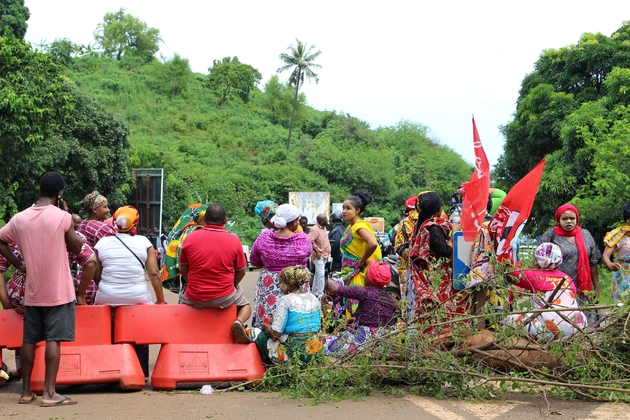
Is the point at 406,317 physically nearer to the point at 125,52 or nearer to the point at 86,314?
the point at 86,314

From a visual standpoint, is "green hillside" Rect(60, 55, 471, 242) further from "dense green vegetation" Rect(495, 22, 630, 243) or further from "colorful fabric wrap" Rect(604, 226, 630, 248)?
"colorful fabric wrap" Rect(604, 226, 630, 248)

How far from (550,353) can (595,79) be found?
2932 cm

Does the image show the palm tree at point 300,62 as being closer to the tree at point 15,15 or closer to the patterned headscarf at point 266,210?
the tree at point 15,15

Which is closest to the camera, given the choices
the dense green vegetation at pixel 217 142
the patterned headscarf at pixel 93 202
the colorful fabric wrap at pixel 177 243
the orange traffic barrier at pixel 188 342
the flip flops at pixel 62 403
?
the flip flops at pixel 62 403

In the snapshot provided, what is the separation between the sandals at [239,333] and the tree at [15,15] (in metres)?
42.2

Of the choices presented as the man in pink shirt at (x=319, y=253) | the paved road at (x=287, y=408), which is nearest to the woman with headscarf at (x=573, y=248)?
the paved road at (x=287, y=408)

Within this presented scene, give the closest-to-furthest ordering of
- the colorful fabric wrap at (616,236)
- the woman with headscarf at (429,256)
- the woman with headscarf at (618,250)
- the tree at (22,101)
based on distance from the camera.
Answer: the woman with headscarf at (429,256), the woman with headscarf at (618,250), the colorful fabric wrap at (616,236), the tree at (22,101)

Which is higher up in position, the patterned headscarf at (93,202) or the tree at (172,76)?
the tree at (172,76)

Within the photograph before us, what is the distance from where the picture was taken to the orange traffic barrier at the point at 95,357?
22.6ft

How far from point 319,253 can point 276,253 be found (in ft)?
19.6

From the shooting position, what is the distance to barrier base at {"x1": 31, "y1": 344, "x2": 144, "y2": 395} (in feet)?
22.6

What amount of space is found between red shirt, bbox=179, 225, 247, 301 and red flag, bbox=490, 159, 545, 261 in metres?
2.50

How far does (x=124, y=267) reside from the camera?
7.45 m

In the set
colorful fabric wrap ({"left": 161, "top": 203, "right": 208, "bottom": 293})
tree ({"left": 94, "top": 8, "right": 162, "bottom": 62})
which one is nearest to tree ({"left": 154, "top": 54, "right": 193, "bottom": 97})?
tree ({"left": 94, "top": 8, "right": 162, "bottom": 62})
